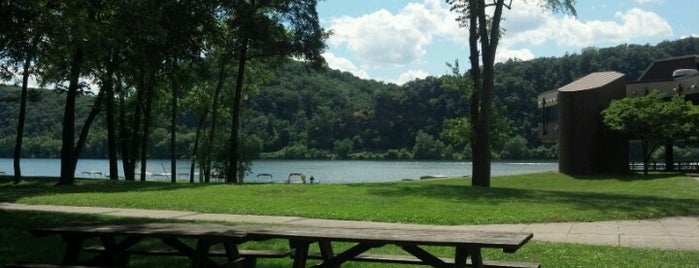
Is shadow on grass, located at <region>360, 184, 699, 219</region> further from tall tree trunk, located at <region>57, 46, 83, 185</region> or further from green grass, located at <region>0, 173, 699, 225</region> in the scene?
tall tree trunk, located at <region>57, 46, 83, 185</region>

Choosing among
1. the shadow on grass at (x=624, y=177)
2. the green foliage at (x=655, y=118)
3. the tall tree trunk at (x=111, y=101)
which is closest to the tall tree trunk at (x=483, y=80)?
the tall tree trunk at (x=111, y=101)

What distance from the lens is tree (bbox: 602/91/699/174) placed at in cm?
4322

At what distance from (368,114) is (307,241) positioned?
12872cm

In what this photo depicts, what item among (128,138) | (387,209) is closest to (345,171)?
(128,138)

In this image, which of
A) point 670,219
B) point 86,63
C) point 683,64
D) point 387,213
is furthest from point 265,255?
point 683,64

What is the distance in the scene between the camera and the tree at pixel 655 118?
4322 cm

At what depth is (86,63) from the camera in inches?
1023

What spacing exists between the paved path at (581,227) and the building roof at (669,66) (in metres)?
51.6

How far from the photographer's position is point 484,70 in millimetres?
28500

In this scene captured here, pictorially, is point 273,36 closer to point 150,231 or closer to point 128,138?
point 128,138

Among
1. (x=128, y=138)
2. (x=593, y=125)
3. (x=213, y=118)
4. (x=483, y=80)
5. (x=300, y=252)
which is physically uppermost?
(x=483, y=80)

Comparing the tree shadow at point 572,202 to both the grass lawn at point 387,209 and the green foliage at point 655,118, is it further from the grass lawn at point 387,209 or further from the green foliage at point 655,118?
the green foliage at point 655,118

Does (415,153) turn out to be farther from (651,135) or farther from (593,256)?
(593,256)

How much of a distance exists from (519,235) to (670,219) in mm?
9847
